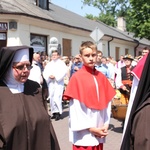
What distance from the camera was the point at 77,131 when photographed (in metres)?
4.50

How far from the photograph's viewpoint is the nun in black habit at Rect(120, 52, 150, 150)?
2840 millimetres

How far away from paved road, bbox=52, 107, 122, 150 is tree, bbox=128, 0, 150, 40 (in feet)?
86.0

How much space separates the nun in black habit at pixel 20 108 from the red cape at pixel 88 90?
891mm

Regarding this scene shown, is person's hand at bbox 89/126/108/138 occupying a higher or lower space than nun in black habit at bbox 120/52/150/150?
lower

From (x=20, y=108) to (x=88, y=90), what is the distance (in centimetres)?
126

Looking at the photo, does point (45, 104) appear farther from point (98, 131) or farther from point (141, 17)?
point (141, 17)

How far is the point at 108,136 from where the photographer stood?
8.51m

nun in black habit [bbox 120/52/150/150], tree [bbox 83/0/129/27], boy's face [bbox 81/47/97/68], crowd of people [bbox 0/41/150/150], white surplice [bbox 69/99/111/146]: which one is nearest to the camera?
nun in black habit [bbox 120/52/150/150]

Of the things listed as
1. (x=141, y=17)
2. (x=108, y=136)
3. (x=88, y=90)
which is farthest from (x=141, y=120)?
(x=141, y=17)

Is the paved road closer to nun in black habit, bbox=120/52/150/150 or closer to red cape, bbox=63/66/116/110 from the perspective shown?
red cape, bbox=63/66/116/110

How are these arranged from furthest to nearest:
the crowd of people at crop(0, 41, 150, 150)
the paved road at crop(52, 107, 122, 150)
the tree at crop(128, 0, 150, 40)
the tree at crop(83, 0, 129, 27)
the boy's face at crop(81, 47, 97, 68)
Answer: the tree at crop(83, 0, 129, 27) < the tree at crop(128, 0, 150, 40) < the paved road at crop(52, 107, 122, 150) < the boy's face at crop(81, 47, 97, 68) < the crowd of people at crop(0, 41, 150, 150)

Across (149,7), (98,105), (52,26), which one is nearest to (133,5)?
(149,7)

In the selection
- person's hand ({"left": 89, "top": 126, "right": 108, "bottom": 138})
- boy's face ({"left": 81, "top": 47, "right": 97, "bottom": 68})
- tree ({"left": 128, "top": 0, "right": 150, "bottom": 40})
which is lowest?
person's hand ({"left": 89, "top": 126, "right": 108, "bottom": 138})

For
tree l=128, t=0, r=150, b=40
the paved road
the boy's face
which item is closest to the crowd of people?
the boy's face
